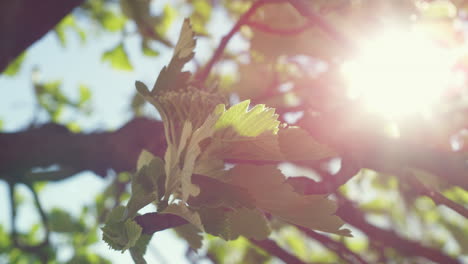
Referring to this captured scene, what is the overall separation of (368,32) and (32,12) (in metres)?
0.89

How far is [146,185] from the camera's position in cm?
42

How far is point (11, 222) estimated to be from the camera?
1332mm

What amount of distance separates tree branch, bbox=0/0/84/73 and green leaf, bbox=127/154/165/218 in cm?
81

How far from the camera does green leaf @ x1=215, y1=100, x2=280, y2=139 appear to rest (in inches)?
14.7

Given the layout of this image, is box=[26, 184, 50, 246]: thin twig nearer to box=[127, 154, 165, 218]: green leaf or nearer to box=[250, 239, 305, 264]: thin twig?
box=[250, 239, 305, 264]: thin twig

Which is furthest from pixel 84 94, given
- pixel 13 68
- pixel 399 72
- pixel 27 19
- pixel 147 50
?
pixel 399 72

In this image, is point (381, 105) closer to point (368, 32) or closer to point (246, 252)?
point (368, 32)

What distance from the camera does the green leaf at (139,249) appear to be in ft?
1.35

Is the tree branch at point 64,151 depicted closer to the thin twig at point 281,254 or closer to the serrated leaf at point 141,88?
the thin twig at point 281,254

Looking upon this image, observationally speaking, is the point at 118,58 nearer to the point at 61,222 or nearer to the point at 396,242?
the point at 61,222

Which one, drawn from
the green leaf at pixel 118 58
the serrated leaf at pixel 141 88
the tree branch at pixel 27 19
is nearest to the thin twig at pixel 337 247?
the serrated leaf at pixel 141 88

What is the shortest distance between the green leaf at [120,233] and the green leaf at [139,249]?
18 millimetres

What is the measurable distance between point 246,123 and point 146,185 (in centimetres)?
13

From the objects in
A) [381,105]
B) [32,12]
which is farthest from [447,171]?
[32,12]
